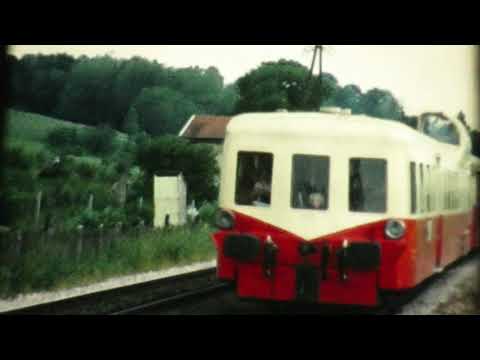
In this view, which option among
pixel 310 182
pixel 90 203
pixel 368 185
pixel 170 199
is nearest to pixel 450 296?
pixel 368 185

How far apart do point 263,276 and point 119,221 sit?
3.15 meters

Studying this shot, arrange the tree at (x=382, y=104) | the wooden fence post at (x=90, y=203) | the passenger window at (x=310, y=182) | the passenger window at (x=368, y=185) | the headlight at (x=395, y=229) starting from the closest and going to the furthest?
the headlight at (x=395, y=229), the passenger window at (x=368, y=185), the passenger window at (x=310, y=182), the tree at (x=382, y=104), the wooden fence post at (x=90, y=203)

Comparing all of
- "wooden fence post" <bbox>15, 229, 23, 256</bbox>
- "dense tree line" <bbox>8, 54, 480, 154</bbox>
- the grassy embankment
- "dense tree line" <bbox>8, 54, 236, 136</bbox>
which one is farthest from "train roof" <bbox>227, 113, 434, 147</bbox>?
"wooden fence post" <bbox>15, 229, 23, 256</bbox>

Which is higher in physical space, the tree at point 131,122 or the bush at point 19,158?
the tree at point 131,122

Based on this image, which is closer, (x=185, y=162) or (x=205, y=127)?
(x=205, y=127)

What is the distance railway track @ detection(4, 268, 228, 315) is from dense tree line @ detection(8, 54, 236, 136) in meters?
1.82

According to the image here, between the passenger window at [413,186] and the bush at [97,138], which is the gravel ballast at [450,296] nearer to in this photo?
the passenger window at [413,186]

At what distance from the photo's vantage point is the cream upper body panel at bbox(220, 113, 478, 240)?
297 inches

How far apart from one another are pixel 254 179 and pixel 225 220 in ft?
1.59

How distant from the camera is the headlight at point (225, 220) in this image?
7.76 m

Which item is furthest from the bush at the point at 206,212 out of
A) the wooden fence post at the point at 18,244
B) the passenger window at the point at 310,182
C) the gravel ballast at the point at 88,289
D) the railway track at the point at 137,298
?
the wooden fence post at the point at 18,244

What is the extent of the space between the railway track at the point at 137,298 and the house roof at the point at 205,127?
176 cm

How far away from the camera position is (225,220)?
7.79 metres

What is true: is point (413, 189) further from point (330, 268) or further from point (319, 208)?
point (330, 268)
